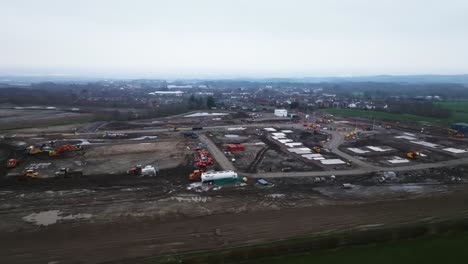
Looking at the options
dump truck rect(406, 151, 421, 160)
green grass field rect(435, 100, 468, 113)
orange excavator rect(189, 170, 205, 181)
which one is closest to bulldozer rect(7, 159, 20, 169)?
orange excavator rect(189, 170, 205, 181)

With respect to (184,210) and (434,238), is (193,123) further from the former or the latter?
(434,238)

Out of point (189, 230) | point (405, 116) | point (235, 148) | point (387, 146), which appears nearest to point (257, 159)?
point (235, 148)

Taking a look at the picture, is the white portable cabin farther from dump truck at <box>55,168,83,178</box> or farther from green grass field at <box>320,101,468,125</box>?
green grass field at <box>320,101,468,125</box>

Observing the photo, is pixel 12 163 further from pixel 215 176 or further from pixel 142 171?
pixel 215 176

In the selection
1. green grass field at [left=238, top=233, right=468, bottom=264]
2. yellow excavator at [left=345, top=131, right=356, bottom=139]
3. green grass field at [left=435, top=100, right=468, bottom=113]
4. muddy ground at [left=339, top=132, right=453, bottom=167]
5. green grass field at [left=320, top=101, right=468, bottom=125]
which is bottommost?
green grass field at [left=238, top=233, right=468, bottom=264]

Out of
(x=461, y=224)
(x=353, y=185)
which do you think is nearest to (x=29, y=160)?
(x=353, y=185)

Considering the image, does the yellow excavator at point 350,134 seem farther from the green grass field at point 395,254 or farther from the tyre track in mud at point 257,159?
the green grass field at point 395,254

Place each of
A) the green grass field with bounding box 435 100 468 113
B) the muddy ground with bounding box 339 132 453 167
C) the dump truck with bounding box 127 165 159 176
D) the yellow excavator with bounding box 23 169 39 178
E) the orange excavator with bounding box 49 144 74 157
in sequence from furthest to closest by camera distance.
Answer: the green grass field with bounding box 435 100 468 113 → the orange excavator with bounding box 49 144 74 157 → the muddy ground with bounding box 339 132 453 167 → the dump truck with bounding box 127 165 159 176 → the yellow excavator with bounding box 23 169 39 178
